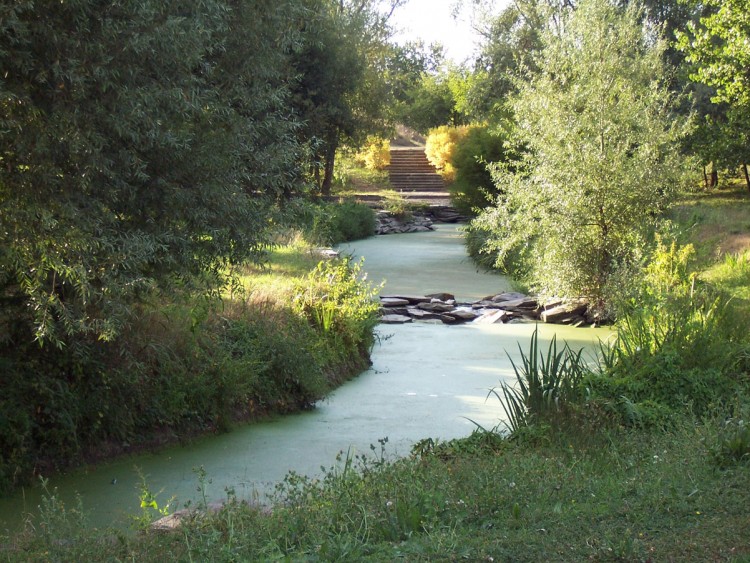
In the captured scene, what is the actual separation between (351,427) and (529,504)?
403 cm

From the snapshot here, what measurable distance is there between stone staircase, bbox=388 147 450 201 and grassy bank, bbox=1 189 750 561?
112 feet

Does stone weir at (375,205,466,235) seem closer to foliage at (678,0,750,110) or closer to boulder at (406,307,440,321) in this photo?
foliage at (678,0,750,110)

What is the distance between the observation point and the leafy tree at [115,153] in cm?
516

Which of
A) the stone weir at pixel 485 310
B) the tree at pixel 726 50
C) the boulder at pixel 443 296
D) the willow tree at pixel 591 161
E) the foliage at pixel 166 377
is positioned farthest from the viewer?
the tree at pixel 726 50

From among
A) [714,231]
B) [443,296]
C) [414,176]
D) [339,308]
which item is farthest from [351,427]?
[414,176]

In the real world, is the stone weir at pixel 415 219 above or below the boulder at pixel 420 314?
above

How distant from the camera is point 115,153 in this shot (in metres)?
5.80

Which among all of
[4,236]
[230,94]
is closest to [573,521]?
[4,236]

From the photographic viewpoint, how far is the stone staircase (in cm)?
4284

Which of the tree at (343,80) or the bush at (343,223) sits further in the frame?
the tree at (343,80)

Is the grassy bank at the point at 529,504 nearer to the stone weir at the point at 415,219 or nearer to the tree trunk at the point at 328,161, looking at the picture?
the tree trunk at the point at 328,161

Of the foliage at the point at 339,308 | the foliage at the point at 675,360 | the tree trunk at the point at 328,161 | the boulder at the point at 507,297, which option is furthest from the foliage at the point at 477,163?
the foliage at the point at 675,360

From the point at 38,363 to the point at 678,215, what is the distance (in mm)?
16590

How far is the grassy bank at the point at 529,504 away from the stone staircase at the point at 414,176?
112 feet
